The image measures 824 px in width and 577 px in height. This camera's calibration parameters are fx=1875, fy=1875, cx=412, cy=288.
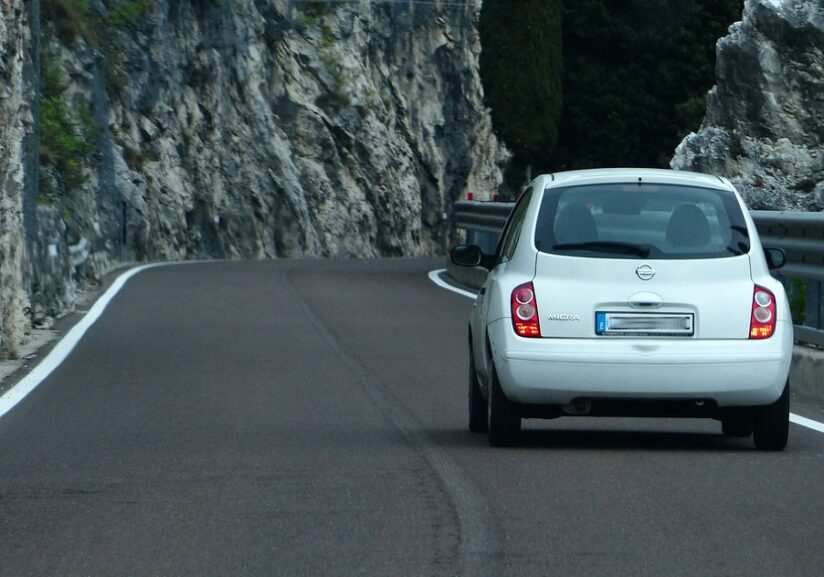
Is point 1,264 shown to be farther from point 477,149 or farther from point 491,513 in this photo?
point 477,149

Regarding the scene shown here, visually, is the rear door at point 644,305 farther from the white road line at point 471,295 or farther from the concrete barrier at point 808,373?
the concrete barrier at point 808,373

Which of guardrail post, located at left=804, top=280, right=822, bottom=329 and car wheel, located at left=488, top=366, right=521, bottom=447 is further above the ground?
car wheel, located at left=488, top=366, right=521, bottom=447

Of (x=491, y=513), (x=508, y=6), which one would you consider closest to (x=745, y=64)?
(x=491, y=513)

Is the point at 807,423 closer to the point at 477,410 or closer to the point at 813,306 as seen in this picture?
the point at 477,410

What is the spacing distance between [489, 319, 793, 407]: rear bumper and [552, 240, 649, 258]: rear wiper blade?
1.74 ft

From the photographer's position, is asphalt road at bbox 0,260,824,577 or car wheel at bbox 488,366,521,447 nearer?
asphalt road at bbox 0,260,824,577

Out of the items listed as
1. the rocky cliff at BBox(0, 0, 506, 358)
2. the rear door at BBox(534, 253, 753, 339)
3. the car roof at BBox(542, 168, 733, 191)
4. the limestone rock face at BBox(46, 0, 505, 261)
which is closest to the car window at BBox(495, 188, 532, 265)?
the car roof at BBox(542, 168, 733, 191)

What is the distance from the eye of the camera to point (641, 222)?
10.5 meters

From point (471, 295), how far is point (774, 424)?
15326 millimetres

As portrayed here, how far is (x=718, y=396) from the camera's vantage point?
10.0 metres

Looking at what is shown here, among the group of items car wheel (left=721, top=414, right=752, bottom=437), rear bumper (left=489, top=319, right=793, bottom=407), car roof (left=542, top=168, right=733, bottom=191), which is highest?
car roof (left=542, top=168, right=733, bottom=191)

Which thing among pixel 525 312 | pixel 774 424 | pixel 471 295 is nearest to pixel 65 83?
pixel 471 295

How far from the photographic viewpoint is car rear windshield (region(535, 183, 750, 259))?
1034 centimetres

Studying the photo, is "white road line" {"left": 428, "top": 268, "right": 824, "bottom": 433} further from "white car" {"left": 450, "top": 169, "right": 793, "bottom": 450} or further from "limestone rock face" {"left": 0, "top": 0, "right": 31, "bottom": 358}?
"limestone rock face" {"left": 0, "top": 0, "right": 31, "bottom": 358}
